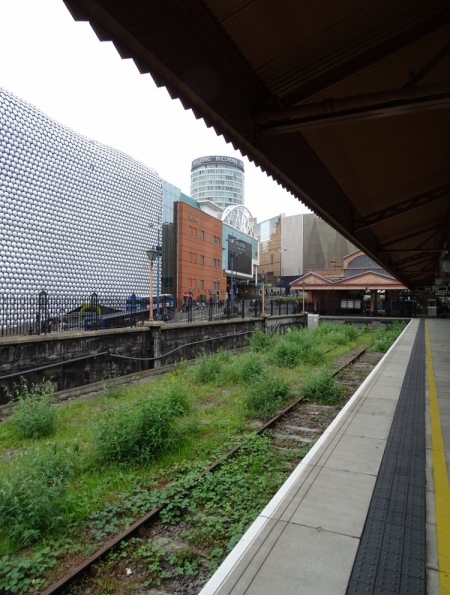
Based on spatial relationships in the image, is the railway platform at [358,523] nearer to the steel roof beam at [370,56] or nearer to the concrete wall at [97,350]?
the steel roof beam at [370,56]

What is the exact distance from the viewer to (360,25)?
12.6 ft

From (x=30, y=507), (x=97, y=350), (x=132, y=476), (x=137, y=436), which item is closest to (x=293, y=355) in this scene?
(x=97, y=350)

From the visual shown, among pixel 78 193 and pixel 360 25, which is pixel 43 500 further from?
pixel 78 193

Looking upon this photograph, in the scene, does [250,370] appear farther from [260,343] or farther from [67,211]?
[67,211]

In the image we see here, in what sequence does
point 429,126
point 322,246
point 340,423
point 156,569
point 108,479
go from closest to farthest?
point 156,569, point 108,479, point 429,126, point 340,423, point 322,246

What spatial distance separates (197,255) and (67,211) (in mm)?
26884

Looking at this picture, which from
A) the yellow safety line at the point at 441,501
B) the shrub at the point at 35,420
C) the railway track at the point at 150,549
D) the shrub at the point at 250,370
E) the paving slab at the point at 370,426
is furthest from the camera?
the shrub at the point at 250,370

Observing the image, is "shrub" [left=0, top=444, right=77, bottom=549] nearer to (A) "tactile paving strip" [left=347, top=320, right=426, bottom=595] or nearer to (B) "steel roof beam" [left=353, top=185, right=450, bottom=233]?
(A) "tactile paving strip" [left=347, top=320, right=426, bottom=595]

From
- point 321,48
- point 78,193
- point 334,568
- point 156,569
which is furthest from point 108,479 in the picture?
point 78,193

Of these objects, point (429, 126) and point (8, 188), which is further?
point (8, 188)

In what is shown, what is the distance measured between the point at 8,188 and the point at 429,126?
36188 millimetres

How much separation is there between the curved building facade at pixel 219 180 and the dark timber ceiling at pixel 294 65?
17035 cm

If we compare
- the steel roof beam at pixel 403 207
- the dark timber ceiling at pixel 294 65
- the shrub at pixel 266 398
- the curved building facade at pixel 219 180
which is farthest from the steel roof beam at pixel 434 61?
the curved building facade at pixel 219 180

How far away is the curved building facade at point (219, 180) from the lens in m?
174
